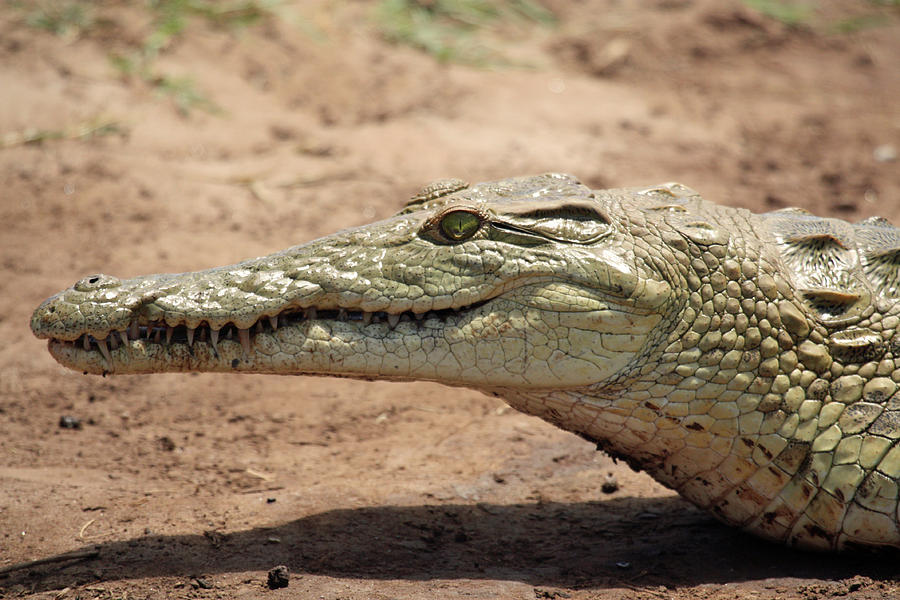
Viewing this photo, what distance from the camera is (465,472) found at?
14.1 feet

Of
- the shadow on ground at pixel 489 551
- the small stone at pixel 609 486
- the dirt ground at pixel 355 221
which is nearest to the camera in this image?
the shadow on ground at pixel 489 551

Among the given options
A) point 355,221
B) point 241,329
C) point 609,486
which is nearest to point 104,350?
point 241,329

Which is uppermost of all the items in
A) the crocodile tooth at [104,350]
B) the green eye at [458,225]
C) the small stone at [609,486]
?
the green eye at [458,225]

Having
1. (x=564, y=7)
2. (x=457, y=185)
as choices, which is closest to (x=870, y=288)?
(x=457, y=185)

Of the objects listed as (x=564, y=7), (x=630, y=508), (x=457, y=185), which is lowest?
(x=630, y=508)

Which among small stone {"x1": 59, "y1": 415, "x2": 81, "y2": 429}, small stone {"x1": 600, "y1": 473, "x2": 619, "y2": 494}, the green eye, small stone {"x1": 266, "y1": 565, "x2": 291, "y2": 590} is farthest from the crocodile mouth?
small stone {"x1": 59, "y1": 415, "x2": 81, "y2": 429}

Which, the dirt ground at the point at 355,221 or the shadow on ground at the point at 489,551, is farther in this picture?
the dirt ground at the point at 355,221

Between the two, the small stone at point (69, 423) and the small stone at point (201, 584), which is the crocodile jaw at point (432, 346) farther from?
the small stone at point (69, 423)

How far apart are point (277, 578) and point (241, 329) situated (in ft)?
2.74

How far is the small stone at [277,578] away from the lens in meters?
3.16

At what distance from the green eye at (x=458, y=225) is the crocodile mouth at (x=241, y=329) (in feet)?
0.83

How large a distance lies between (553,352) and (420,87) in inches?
221

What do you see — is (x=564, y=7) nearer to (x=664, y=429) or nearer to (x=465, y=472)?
(x=465, y=472)

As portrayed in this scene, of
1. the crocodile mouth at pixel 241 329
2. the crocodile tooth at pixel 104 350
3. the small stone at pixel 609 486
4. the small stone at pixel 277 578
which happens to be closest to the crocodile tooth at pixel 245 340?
the crocodile mouth at pixel 241 329
